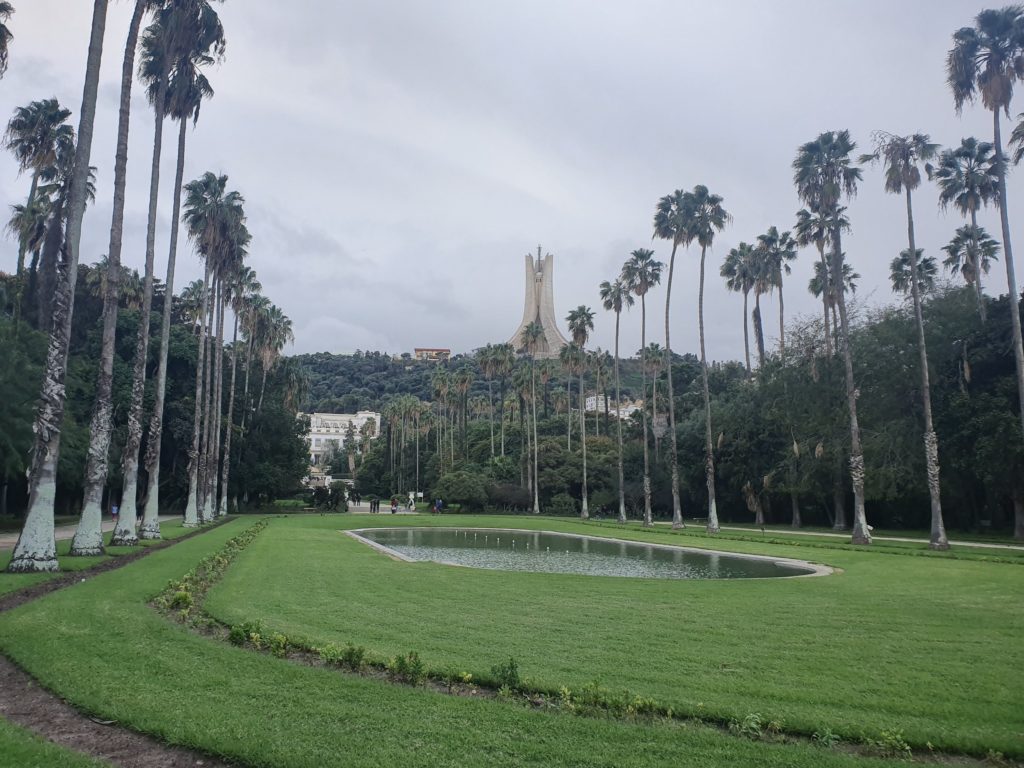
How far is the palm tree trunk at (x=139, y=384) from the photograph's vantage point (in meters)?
20.8

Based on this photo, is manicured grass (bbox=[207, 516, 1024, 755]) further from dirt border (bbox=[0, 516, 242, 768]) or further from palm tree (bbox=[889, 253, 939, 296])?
palm tree (bbox=[889, 253, 939, 296])

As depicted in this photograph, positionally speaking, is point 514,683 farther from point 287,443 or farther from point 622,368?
point 622,368

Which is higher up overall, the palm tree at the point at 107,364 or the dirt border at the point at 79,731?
the palm tree at the point at 107,364

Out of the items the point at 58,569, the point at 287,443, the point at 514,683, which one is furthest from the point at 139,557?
the point at 287,443

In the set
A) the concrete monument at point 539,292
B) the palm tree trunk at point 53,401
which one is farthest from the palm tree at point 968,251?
the concrete monument at point 539,292

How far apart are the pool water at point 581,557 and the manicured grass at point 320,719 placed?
11.0 metres

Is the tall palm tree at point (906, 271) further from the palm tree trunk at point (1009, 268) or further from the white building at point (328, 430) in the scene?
the white building at point (328, 430)

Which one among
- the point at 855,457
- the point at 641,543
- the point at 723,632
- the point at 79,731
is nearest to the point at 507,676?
the point at 79,731

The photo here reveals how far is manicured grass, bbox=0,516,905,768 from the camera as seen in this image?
4.91 meters

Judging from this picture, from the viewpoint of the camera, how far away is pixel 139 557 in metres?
17.9

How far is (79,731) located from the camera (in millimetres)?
5480

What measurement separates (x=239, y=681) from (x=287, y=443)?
4833 cm

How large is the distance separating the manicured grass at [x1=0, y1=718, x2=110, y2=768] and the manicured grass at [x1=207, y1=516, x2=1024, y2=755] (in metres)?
3.27

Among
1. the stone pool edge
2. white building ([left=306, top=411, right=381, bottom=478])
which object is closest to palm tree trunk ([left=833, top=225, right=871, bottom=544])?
the stone pool edge
